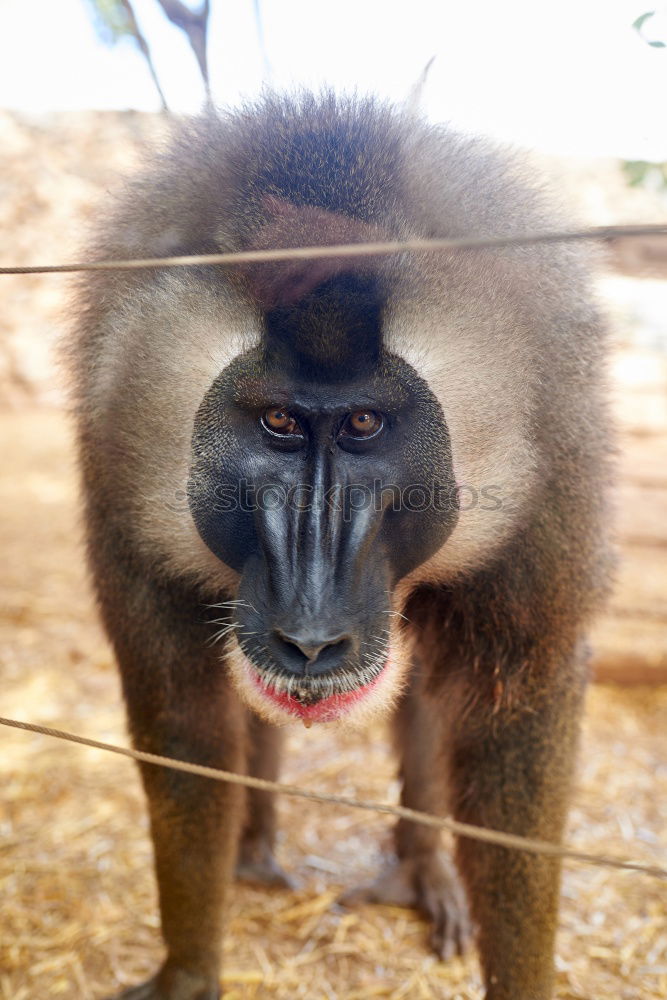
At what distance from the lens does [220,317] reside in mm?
1866

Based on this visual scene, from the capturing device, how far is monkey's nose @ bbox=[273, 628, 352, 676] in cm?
174

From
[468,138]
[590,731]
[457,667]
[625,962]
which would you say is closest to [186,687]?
[457,667]

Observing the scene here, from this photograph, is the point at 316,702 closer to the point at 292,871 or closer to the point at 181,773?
the point at 181,773

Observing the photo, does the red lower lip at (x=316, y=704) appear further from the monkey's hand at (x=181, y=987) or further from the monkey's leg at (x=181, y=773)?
the monkey's hand at (x=181, y=987)

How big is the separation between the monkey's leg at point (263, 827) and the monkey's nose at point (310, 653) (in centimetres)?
139

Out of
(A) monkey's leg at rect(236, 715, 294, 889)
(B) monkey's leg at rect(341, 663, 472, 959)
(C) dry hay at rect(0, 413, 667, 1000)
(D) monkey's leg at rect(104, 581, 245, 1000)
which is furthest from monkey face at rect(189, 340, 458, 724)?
(C) dry hay at rect(0, 413, 667, 1000)

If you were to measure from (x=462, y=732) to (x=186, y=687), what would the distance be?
70 cm

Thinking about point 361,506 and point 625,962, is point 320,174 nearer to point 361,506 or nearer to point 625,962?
point 361,506

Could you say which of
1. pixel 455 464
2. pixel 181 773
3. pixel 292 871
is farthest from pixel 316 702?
pixel 292 871

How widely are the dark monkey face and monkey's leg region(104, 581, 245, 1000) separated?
35cm

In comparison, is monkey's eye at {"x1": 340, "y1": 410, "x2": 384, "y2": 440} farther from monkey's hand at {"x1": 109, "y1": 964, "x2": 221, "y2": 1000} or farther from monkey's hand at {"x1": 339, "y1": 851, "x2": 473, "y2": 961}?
monkey's hand at {"x1": 339, "y1": 851, "x2": 473, "y2": 961}

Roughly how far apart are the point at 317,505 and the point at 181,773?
0.99 meters

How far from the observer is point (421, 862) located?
327 cm
